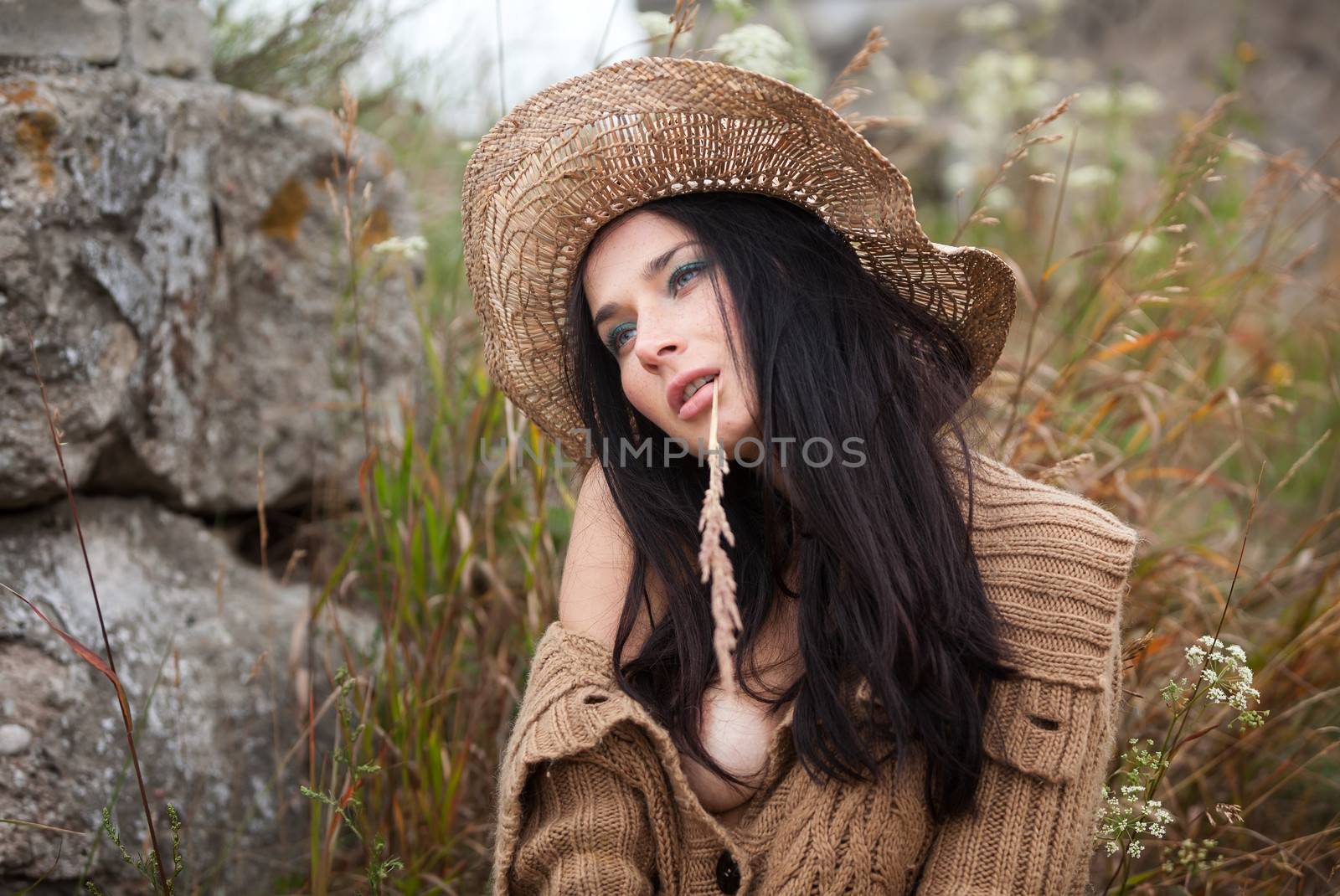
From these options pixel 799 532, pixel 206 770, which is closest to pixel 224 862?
pixel 206 770

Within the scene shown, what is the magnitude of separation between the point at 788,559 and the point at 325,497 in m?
1.53

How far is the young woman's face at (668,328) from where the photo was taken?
1.69 meters

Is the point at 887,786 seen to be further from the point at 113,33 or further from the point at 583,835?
the point at 113,33

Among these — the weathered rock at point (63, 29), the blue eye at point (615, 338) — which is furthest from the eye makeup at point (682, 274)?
the weathered rock at point (63, 29)

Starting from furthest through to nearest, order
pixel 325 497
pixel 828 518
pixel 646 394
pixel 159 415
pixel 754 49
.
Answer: pixel 325 497 < pixel 159 415 < pixel 754 49 < pixel 646 394 < pixel 828 518

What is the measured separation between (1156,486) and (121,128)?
2.77m

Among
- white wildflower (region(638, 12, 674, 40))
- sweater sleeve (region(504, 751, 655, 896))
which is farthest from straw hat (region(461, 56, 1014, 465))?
sweater sleeve (region(504, 751, 655, 896))

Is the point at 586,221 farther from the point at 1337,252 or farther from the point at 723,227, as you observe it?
the point at 1337,252

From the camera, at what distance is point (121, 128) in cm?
221

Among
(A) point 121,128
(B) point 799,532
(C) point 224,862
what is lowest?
(C) point 224,862

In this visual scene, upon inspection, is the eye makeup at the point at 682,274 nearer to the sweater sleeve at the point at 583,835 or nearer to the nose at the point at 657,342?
the nose at the point at 657,342

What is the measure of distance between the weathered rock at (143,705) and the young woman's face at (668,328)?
2.98 feet

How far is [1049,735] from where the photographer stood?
1550mm

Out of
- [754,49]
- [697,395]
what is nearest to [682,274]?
[697,395]
